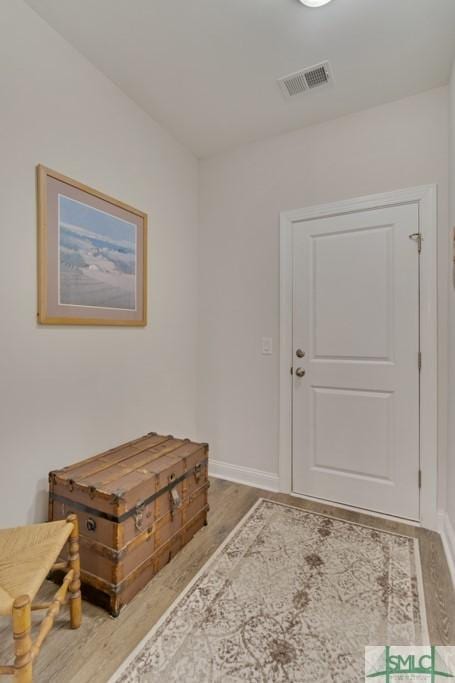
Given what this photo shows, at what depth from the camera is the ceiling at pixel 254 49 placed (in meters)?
1.62

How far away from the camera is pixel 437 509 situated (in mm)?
2088

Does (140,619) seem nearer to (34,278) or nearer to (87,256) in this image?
(34,278)

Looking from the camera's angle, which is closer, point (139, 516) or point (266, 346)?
point (139, 516)

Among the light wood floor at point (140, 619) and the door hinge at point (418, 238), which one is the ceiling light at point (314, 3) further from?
the light wood floor at point (140, 619)

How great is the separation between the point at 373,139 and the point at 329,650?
2.72 metres

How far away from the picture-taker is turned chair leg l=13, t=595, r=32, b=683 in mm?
974

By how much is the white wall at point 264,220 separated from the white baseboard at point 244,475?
0.15 ft

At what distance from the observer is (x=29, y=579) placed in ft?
3.53

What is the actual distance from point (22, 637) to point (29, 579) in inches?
5.6

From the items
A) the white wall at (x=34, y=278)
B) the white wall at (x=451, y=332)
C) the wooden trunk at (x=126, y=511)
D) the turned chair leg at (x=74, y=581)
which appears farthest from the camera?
the white wall at (x=451, y=332)

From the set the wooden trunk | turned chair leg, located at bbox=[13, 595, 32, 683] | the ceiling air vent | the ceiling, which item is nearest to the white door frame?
the ceiling

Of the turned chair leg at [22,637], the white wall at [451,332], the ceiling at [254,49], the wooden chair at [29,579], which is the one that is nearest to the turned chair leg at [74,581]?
the wooden chair at [29,579]

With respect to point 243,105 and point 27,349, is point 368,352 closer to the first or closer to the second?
point 243,105

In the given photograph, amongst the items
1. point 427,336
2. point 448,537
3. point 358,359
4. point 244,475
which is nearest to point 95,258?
point 358,359
